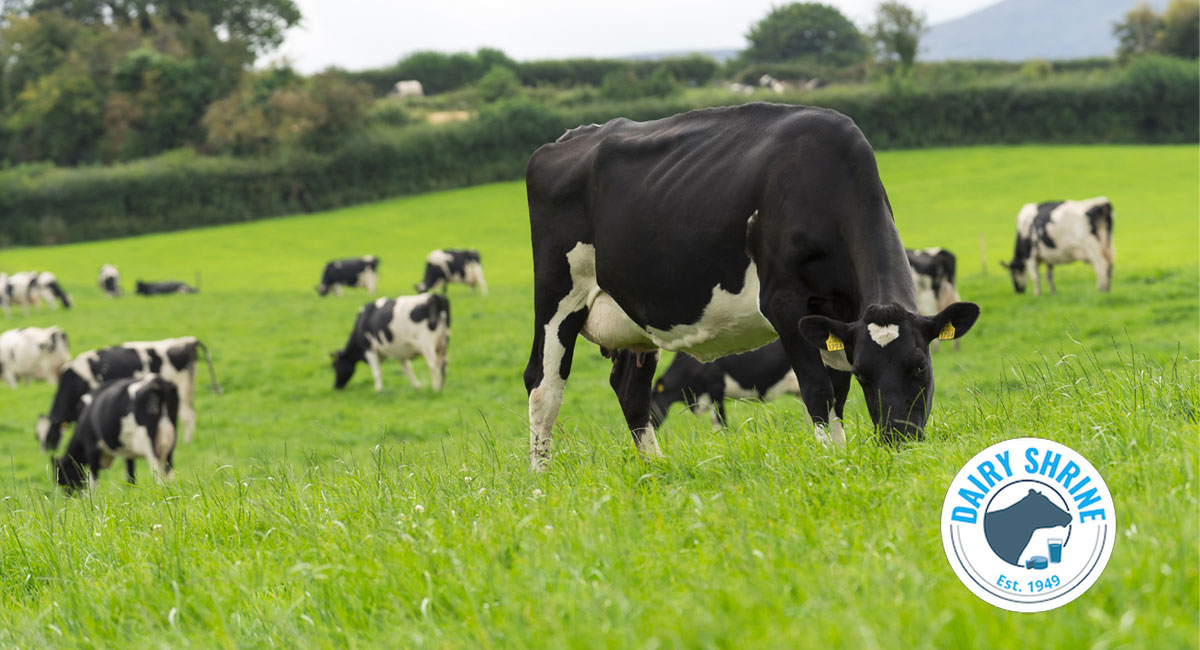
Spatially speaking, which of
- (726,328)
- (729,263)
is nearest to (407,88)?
(726,328)

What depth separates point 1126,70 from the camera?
6444 cm

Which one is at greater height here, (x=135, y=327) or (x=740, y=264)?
(x=740, y=264)

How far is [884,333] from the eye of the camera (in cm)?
493

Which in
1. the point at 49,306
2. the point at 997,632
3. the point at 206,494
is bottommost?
the point at 49,306

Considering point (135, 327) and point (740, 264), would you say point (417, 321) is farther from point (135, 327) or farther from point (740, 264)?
point (740, 264)

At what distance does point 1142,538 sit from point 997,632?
0.66m

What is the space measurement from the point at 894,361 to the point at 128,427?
11.3 m

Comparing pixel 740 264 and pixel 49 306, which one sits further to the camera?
pixel 49 306

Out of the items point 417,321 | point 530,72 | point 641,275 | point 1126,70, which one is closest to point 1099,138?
point 1126,70

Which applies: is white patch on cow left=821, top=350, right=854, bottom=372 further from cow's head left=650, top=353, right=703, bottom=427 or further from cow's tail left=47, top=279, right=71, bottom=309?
cow's tail left=47, top=279, right=71, bottom=309

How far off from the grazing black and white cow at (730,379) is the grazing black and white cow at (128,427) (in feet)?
20.2

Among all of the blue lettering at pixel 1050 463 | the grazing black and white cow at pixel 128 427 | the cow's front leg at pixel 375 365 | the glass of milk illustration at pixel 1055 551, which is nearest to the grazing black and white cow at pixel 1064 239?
the cow's front leg at pixel 375 365

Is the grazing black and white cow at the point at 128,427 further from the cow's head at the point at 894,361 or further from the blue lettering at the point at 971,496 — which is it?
the blue lettering at the point at 971,496

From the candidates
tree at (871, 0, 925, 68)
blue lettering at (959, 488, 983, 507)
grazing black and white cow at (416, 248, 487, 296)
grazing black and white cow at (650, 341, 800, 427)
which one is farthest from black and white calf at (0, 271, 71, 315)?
tree at (871, 0, 925, 68)
